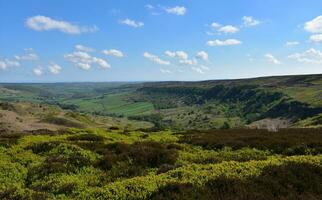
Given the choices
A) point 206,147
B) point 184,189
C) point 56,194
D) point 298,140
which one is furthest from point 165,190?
point 298,140

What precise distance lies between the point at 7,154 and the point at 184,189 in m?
13.7

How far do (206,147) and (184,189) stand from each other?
12.7 metres

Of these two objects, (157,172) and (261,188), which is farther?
(157,172)

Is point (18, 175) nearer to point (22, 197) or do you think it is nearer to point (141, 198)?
point (22, 197)

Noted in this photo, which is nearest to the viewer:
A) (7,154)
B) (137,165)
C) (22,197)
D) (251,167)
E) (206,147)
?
(22,197)

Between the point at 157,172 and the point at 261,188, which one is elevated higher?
the point at 261,188

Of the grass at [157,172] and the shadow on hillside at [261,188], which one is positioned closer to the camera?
the shadow on hillside at [261,188]

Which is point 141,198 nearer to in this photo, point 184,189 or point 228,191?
point 184,189

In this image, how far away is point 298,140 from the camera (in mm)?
24875

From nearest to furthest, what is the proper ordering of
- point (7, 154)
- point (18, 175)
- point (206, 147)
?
point (18, 175) < point (7, 154) < point (206, 147)

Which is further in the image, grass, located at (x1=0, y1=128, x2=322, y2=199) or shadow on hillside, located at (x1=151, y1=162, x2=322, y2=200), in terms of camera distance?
grass, located at (x1=0, y1=128, x2=322, y2=199)

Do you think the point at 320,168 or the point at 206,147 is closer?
the point at 320,168

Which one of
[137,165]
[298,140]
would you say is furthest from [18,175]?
[298,140]

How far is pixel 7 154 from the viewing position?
2159cm
